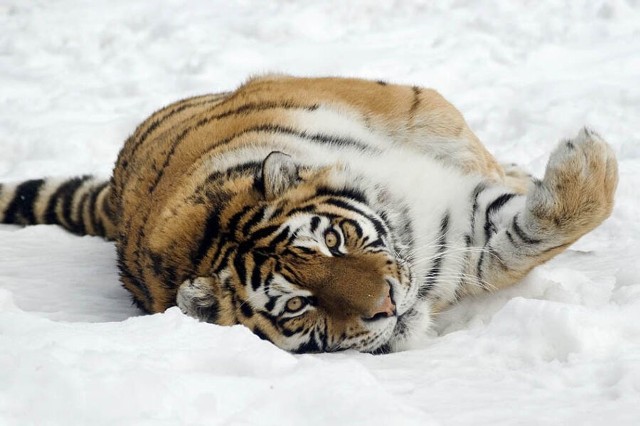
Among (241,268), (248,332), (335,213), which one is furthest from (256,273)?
(248,332)

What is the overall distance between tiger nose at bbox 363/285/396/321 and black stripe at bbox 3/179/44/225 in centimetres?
207

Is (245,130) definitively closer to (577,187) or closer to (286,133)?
(286,133)

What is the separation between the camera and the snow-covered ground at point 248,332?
1461 millimetres

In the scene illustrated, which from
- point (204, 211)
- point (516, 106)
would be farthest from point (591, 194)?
point (516, 106)

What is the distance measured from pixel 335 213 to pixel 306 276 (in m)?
0.28

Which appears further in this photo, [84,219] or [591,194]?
[84,219]

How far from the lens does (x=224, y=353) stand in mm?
1665

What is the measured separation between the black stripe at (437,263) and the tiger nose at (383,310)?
289mm

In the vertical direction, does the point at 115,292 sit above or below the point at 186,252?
below

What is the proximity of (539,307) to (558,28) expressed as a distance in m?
3.48

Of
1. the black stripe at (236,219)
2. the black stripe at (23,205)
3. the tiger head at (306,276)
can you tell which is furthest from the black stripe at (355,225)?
the black stripe at (23,205)

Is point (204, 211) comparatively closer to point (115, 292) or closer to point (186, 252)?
point (186, 252)

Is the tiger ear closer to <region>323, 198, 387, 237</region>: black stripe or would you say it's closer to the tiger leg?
<region>323, 198, 387, 237</region>: black stripe

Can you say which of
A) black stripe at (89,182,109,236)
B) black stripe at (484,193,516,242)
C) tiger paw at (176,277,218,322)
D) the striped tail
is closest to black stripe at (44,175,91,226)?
the striped tail
